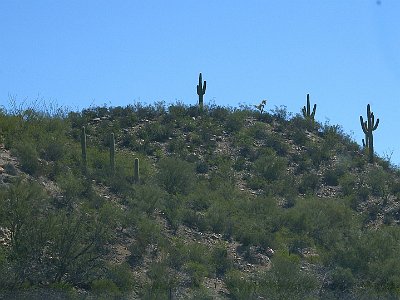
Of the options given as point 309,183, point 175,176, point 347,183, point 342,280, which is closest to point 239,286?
point 342,280

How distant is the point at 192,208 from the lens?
3731cm

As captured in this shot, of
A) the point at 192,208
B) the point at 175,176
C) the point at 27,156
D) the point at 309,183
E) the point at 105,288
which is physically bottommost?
the point at 105,288

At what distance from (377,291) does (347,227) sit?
7.11 metres

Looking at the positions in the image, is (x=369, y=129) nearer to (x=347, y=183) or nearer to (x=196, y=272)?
(x=347, y=183)

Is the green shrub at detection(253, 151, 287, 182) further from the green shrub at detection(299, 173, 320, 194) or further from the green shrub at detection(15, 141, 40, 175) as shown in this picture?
the green shrub at detection(15, 141, 40, 175)

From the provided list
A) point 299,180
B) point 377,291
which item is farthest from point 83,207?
point 299,180

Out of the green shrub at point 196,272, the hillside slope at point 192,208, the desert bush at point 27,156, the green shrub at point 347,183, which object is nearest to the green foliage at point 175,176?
the hillside slope at point 192,208

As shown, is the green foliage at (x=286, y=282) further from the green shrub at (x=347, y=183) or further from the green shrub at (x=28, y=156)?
the green shrub at (x=347, y=183)

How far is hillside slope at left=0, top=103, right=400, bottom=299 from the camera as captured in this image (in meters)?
28.4

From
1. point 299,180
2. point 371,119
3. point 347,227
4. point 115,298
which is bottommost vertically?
point 115,298

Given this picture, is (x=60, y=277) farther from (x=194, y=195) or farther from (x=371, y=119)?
(x=371, y=119)

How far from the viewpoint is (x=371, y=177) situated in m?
44.1

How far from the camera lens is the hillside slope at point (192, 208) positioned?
28391 mm

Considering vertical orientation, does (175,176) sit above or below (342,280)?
above
